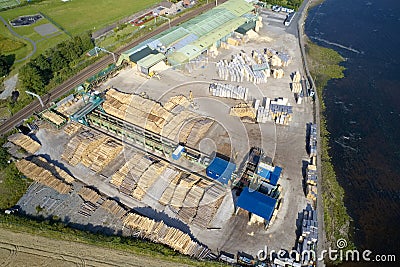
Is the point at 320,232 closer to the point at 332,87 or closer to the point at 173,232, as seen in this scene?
the point at 173,232

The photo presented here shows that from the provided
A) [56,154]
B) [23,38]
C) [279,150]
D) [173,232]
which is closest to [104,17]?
[23,38]

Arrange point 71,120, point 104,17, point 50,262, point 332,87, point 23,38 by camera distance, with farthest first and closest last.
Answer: point 104,17 < point 23,38 < point 332,87 < point 71,120 < point 50,262

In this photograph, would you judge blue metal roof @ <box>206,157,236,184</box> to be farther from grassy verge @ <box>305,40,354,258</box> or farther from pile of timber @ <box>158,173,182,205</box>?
grassy verge @ <box>305,40,354,258</box>

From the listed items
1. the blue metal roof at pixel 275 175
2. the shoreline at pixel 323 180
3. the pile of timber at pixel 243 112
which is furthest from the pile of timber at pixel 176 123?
the shoreline at pixel 323 180

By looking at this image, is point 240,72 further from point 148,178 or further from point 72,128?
point 72,128

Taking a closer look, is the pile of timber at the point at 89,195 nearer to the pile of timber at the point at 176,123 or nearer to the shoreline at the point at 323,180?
the pile of timber at the point at 176,123

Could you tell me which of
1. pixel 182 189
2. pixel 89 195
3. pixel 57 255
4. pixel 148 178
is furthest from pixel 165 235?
pixel 57 255
